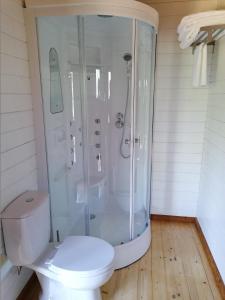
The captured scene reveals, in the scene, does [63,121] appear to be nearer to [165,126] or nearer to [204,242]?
[165,126]

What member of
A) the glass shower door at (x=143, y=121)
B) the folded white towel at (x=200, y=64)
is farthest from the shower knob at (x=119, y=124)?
the folded white towel at (x=200, y=64)

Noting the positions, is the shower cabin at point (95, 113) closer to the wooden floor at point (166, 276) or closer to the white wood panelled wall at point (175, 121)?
the wooden floor at point (166, 276)

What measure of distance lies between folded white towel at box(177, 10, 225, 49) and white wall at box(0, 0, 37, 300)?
1192 millimetres

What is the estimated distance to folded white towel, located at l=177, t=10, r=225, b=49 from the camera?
1.62 meters

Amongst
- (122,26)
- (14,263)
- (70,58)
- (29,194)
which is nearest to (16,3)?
(70,58)

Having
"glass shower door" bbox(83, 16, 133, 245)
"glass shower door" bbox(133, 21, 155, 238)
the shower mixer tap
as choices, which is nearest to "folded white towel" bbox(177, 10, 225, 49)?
"glass shower door" bbox(133, 21, 155, 238)

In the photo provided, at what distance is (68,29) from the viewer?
6.23ft

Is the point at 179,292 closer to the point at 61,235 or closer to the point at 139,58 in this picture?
the point at 61,235

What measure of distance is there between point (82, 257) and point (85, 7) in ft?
5.47

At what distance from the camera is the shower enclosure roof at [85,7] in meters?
1.59

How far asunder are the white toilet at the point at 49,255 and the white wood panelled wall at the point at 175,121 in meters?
1.27

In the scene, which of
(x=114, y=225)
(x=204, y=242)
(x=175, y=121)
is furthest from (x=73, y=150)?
(x=204, y=242)

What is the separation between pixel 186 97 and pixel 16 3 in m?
1.70

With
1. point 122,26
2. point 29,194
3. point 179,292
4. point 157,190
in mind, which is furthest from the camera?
point 157,190
